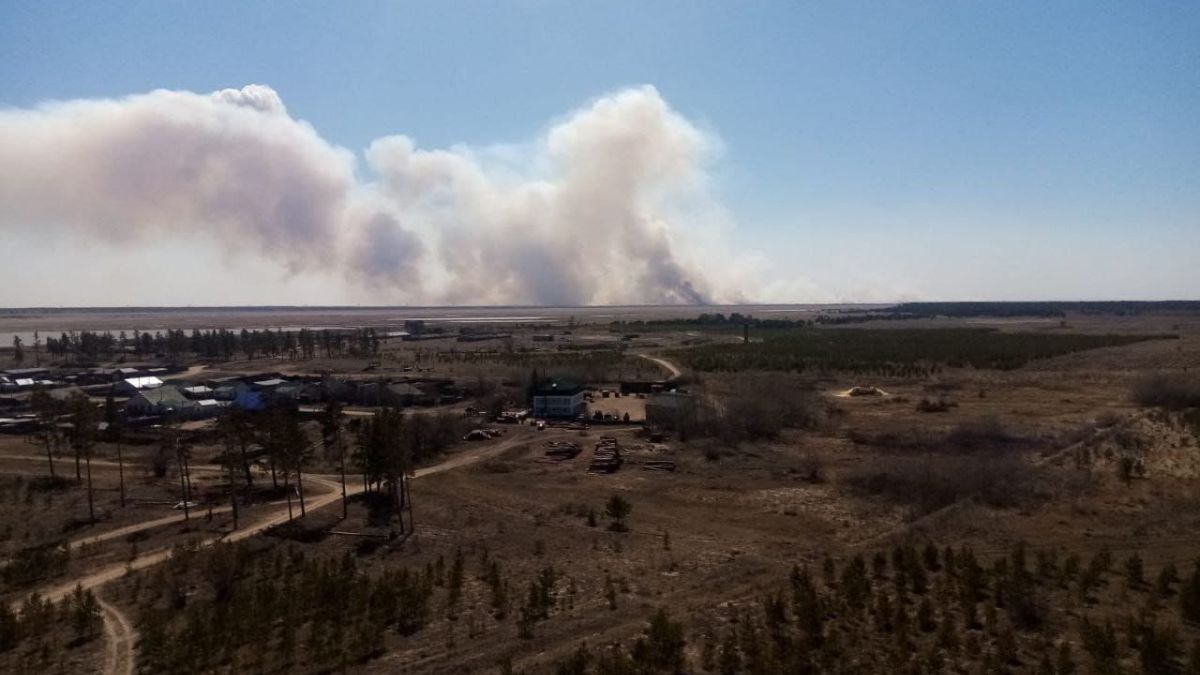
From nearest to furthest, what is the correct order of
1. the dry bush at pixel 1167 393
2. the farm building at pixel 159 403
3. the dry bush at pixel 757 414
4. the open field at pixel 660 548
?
the open field at pixel 660 548 < the dry bush at pixel 757 414 < the dry bush at pixel 1167 393 < the farm building at pixel 159 403

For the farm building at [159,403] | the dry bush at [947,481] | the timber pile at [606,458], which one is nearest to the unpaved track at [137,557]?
the timber pile at [606,458]

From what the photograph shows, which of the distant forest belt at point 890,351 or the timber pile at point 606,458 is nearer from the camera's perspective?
the timber pile at point 606,458

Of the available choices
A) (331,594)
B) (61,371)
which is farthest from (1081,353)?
(61,371)

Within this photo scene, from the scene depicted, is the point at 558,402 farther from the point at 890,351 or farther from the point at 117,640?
the point at 890,351

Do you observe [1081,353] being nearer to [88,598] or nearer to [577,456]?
[577,456]

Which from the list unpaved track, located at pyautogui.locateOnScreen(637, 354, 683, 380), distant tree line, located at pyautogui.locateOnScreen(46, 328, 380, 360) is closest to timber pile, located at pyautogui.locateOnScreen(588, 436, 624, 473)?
unpaved track, located at pyautogui.locateOnScreen(637, 354, 683, 380)

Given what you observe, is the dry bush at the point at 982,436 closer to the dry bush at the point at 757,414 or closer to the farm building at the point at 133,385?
the dry bush at the point at 757,414

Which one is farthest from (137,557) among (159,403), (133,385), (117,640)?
(133,385)
